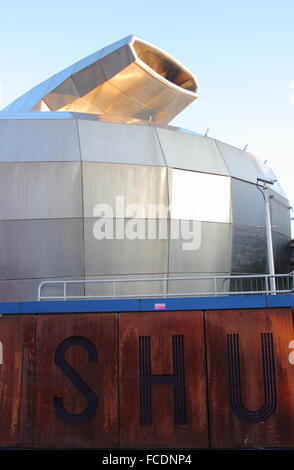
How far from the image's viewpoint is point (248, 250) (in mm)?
18312

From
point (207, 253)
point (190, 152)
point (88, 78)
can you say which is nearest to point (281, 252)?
point (207, 253)

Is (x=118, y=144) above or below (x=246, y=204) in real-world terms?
above

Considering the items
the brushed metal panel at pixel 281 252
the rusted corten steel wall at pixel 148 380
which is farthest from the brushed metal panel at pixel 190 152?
the rusted corten steel wall at pixel 148 380

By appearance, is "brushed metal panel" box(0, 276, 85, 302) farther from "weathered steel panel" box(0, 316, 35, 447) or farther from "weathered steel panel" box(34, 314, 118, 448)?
"weathered steel panel" box(34, 314, 118, 448)

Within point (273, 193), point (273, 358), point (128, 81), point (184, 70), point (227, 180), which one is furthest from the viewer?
point (184, 70)

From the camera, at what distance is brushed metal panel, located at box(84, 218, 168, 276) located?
1555 cm

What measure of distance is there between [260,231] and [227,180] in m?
2.77

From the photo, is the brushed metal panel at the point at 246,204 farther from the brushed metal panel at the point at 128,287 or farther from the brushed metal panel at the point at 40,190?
the brushed metal panel at the point at 40,190

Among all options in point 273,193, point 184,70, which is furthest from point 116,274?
point 184,70

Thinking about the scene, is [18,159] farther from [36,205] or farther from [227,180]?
[227,180]

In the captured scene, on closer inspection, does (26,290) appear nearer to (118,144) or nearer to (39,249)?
(39,249)

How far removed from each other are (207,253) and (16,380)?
348 inches

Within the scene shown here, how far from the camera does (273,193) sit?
70.8 ft

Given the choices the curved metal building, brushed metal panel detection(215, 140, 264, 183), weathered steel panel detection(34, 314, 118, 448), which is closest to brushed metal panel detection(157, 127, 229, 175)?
the curved metal building
